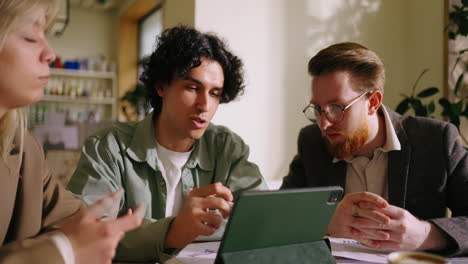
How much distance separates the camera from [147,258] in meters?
1.26

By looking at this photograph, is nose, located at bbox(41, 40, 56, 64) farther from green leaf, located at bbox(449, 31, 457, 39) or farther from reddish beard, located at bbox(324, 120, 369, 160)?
green leaf, located at bbox(449, 31, 457, 39)

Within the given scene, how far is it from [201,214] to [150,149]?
547mm

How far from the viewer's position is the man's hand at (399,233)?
127 cm

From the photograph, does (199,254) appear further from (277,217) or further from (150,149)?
(150,149)

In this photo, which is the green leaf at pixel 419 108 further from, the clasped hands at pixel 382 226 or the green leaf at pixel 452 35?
the clasped hands at pixel 382 226

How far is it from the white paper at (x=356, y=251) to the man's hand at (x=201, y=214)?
0.34 metres

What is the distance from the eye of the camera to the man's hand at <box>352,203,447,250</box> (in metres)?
1.27

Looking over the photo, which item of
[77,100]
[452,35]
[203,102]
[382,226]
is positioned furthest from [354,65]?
[77,100]

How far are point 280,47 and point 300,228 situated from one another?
2.36 meters

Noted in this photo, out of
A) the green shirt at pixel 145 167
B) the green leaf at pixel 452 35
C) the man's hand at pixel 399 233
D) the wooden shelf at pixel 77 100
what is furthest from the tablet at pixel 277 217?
the wooden shelf at pixel 77 100

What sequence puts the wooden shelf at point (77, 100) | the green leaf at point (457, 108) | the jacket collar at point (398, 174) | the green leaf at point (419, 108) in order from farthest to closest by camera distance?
1. the wooden shelf at point (77, 100)
2. the green leaf at point (419, 108)
3. the green leaf at point (457, 108)
4. the jacket collar at point (398, 174)

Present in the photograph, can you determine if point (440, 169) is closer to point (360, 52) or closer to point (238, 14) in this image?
point (360, 52)

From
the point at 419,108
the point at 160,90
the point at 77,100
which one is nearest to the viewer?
the point at 160,90

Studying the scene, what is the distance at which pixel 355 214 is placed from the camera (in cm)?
A: 131
